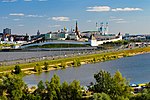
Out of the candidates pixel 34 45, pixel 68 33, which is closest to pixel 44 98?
pixel 34 45

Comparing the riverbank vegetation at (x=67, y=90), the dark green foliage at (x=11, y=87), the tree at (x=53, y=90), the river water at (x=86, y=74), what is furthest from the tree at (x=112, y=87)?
the river water at (x=86, y=74)

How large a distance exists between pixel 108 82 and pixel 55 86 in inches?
48.9

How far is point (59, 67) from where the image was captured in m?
18.9

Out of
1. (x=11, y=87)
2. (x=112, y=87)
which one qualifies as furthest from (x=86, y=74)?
(x=112, y=87)

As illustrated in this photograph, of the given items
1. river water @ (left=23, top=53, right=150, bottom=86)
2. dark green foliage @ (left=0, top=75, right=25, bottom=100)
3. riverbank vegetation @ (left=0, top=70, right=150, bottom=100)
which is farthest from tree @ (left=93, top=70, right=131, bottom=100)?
river water @ (left=23, top=53, right=150, bottom=86)

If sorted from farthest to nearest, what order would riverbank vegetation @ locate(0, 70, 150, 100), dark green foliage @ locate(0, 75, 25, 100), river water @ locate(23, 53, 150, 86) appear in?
1. river water @ locate(23, 53, 150, 86)
2. dark green foliage @ locate(0, 75, 25, 100)
3. riverbank vegetation @ locate(0, 70, 150, 100)

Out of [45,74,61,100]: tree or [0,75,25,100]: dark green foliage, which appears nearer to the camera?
[45,74,61,100]: tree

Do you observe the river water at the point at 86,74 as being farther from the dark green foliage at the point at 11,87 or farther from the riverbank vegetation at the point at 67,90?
the riverbank vegetation at the point at 67,90

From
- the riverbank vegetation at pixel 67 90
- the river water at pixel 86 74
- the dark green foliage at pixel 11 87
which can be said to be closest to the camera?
the riverbank vegetation at pixel 67 90

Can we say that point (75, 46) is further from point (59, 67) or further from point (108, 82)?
point (108, 82)

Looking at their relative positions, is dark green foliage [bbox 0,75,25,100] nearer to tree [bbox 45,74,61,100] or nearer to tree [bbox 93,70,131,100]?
tree [bbox 45,74,61,100]

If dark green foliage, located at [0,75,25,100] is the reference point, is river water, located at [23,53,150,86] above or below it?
below

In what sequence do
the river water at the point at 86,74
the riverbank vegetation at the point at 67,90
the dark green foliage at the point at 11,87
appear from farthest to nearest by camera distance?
the river water at the point at 86,74 → the dark green foliage at the point at 11,87 → the riverbank vegetation at the point at 67,90

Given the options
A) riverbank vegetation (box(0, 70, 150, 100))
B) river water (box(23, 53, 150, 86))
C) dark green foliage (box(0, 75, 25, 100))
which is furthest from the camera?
river water (box(23, 53, 150, 86))
